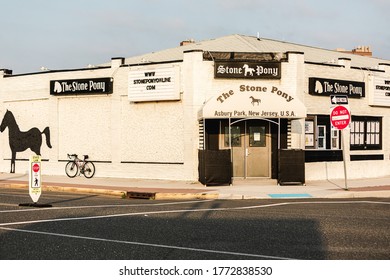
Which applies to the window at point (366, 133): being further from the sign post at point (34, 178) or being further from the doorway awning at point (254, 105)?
the sign post at point (34, 178)

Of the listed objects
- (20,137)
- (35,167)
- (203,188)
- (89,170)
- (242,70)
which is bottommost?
(203,188)

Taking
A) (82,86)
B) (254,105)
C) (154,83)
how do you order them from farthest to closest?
(82,86), (154,83), (254,105)

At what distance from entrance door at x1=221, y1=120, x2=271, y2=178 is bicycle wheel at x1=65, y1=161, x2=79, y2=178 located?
24.3ft

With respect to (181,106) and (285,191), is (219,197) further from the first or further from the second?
(181,106)

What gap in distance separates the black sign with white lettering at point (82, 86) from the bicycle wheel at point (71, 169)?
3.42 m

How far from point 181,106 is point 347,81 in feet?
26.2

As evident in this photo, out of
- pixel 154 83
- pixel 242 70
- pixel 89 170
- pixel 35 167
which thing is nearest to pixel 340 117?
pixel 242 70

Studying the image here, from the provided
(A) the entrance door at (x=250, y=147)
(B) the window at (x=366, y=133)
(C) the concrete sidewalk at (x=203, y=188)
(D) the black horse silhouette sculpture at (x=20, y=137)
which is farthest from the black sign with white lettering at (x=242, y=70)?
(D) the black horse silhouette sculpture at (x=20, y=137)

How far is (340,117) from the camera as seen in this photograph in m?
19.0

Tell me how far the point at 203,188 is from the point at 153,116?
203 inches

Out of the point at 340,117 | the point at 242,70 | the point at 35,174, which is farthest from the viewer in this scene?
the point at 242,70

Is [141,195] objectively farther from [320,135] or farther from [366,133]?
[366,133]

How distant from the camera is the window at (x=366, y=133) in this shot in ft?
83.7

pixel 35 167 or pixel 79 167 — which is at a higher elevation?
pixel 35 167
